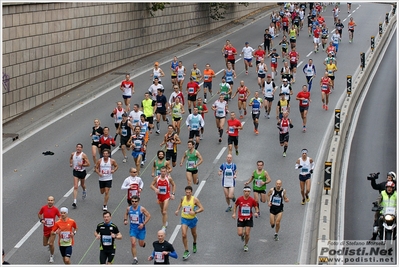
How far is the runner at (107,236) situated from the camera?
645 inches

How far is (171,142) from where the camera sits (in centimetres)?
2273

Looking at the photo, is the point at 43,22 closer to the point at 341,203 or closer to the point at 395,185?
the point at 341,203

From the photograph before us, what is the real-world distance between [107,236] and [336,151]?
10962 millimetres

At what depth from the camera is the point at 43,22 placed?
1220 inches

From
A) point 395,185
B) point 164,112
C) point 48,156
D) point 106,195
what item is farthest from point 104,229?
point 164,112

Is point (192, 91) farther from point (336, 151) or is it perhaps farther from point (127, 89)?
point (336, 151)

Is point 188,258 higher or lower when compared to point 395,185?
lower

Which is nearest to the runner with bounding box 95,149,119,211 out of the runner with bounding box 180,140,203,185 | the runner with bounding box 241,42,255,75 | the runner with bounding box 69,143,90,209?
the runner with bounding box 69,143,90,209

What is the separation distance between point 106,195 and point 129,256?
2.88 m

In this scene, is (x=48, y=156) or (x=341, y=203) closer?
(x=341, y=203)

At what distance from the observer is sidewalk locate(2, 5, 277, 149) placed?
92.1ft

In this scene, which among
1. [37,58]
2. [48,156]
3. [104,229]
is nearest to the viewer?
[104,229]

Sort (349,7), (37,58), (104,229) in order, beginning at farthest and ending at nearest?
1. (349,7)
2. (37,58)
3. (104,229)

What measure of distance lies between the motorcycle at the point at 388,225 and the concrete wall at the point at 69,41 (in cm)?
1526
